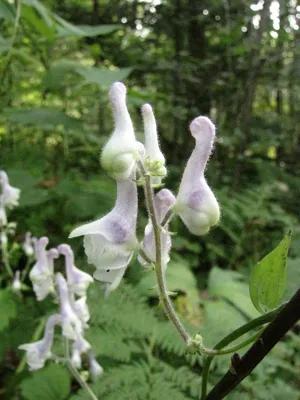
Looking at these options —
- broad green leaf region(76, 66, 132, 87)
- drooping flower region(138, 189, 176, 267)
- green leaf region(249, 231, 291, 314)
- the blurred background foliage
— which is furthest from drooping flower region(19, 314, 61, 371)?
broad green leaf region(76, 66, 132, 87)

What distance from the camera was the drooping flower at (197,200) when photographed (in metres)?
0.58

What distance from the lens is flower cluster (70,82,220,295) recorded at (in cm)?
55

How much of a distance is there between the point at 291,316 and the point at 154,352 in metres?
1.10

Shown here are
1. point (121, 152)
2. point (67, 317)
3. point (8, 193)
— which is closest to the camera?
point (121, 152)

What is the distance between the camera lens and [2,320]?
147cm

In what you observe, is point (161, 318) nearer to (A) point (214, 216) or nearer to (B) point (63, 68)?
(A) point (214, 216)

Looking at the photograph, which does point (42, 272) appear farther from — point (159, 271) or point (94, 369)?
point (159, 271)

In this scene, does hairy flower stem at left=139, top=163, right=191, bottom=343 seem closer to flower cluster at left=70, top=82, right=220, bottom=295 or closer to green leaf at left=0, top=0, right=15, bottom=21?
flower cluster at left=70, top=82, right=220, bottom=295

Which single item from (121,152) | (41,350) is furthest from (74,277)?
(121,152)

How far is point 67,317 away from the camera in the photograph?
1109 mm

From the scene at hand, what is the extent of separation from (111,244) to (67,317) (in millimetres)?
562

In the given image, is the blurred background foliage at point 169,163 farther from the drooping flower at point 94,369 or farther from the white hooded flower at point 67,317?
the white hooded flower at point 67,317

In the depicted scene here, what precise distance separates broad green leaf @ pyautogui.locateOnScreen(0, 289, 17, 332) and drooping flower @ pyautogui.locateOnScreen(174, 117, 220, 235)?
3.49 feet

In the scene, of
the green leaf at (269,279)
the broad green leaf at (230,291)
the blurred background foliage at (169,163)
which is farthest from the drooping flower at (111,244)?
the broad green leaf at (230,291)
